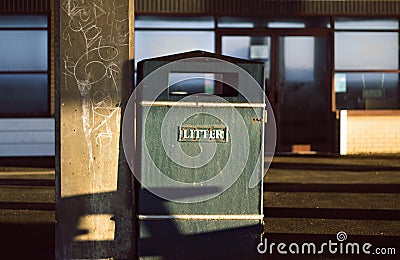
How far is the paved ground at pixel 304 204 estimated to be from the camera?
8.52 m

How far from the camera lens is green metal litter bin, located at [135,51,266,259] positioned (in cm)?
661

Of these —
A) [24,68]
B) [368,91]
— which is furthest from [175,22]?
[368,91]

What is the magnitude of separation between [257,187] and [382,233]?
8.73 ft

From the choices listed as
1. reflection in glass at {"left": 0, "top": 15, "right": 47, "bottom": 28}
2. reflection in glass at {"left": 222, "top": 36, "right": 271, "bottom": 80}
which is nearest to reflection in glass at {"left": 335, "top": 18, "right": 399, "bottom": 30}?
reflection in glass at {"left": 222, "top": 36, "right": 271, "bottom": 80}

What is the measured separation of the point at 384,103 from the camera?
1831 cm

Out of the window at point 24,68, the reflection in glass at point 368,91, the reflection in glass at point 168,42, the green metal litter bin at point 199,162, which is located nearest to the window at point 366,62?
the reflection in glass at point 368,91

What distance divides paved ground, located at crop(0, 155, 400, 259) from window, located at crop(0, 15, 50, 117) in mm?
1741

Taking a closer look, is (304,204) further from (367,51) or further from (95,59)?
(367,51)

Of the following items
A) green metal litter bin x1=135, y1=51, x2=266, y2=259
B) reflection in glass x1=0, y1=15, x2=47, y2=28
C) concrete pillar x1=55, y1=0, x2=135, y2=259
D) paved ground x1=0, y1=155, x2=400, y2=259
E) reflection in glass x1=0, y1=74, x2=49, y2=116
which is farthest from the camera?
reflection in glass x1=0, y1=74, x2=49, y2=116

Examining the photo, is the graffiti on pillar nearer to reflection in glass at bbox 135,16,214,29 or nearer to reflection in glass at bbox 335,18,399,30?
reflection in glass at bbox 135,16,214,29

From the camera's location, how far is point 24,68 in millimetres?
17500

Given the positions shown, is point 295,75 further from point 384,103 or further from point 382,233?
point 382,233

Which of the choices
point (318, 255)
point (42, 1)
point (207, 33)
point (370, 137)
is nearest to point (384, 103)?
point (370, 137)

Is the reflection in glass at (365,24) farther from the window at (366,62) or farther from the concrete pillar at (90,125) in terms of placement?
→ the concrete pillar at (90,125)
